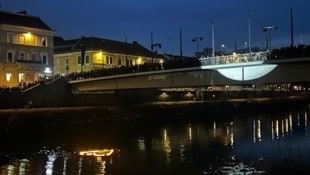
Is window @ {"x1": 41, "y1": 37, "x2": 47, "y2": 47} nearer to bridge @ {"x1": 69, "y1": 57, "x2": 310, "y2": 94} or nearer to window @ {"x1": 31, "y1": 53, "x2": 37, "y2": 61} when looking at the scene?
window @ {"x1": 31, "y1": 53, "x2": 37, "y2": 61}

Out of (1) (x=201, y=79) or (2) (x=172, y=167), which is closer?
(2) (x=172, y=167)

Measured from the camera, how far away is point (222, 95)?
11406 centimetres

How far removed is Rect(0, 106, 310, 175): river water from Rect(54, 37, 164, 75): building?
43687 millimetres

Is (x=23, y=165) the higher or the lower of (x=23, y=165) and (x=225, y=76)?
the lower

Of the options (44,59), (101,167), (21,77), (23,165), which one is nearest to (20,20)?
(44,59)

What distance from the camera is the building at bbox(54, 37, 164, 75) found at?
117 m

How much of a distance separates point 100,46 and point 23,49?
86.9ft

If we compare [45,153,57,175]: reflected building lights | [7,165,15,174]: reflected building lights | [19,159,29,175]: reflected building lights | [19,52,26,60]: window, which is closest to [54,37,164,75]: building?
[19,52,26,60]: window

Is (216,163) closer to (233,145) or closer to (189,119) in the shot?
(233,145)

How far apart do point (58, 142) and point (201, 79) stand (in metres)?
18.5

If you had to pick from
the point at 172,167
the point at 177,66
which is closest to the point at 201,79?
the point at 177,66

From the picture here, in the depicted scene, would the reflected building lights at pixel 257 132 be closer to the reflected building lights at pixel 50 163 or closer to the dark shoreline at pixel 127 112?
the dark shoreline at pixel 127 112

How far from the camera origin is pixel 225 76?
5769 centimetres

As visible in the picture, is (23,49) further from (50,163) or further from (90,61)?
(50,163)
